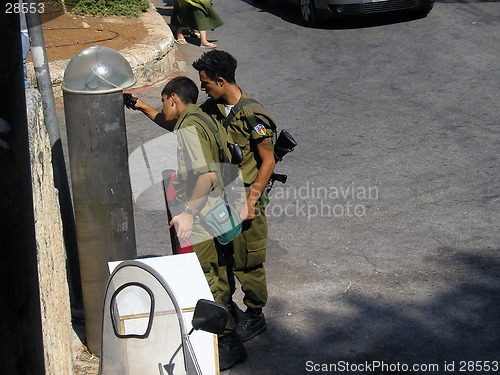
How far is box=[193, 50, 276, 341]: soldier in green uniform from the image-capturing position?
419 centimetres

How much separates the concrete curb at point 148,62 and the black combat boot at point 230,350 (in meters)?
Answer: 5.47

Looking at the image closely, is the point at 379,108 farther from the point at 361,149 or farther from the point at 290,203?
the point at 290,203

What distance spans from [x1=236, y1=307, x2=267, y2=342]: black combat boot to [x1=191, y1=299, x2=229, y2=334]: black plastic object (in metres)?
2.02

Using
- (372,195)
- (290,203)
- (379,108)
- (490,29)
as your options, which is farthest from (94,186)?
(490,29)

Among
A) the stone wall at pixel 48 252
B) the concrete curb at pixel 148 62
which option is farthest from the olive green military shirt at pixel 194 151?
the concrete curb at pixel 148 62

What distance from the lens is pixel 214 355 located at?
3.47 metres

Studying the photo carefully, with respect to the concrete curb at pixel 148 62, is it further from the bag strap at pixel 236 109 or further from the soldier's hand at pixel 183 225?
the soldier's hand at pixel 183 225

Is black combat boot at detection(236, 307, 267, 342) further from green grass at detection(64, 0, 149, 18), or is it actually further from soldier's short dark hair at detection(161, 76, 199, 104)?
green grass at detection(64, 0, 149, 18)

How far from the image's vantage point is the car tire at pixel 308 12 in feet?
40.8

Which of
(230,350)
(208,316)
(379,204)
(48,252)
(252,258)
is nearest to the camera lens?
(208,316)

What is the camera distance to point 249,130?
4172 mm

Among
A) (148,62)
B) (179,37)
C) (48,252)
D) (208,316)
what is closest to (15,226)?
(208,316)

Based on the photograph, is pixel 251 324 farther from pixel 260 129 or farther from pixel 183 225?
pixel 260 129

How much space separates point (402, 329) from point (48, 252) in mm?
2340
